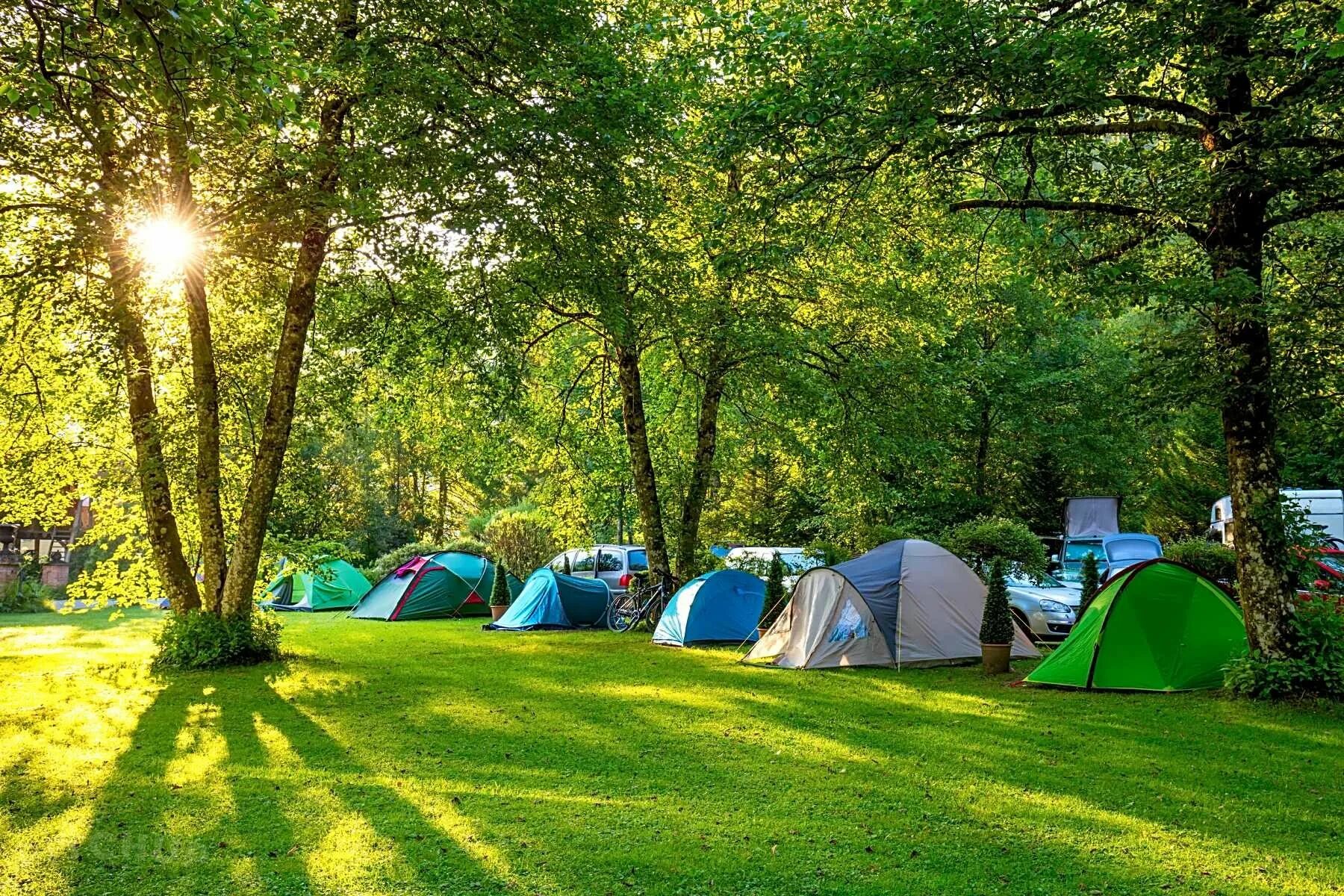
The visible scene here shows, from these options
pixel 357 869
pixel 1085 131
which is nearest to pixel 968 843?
pixel 357 869

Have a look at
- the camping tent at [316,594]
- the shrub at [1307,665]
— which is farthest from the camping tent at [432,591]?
the shrub at [1307,665]

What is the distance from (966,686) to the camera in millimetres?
10938

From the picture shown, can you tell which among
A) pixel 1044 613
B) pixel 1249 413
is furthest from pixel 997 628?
pixel 1044 613

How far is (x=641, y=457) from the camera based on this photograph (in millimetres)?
17344

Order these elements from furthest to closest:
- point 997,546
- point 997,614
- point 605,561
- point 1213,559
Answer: point 605,561
point 997,546
point 1213,559
point 997,614

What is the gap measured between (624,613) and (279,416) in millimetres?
8145

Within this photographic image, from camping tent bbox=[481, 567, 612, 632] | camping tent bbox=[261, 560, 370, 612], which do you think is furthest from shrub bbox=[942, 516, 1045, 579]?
camping tent bbox=[261, 560, 370, 612]

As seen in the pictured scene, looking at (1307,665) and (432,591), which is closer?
(1307,665)

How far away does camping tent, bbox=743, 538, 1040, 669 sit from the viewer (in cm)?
1254

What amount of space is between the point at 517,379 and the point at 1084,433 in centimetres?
1880

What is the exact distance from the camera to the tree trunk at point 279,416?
12.5 metres

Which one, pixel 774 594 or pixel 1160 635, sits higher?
pixel 774 594

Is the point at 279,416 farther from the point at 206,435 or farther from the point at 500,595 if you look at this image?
the point at 500,595

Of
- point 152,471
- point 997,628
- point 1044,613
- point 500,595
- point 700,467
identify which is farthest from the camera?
point 500,595
